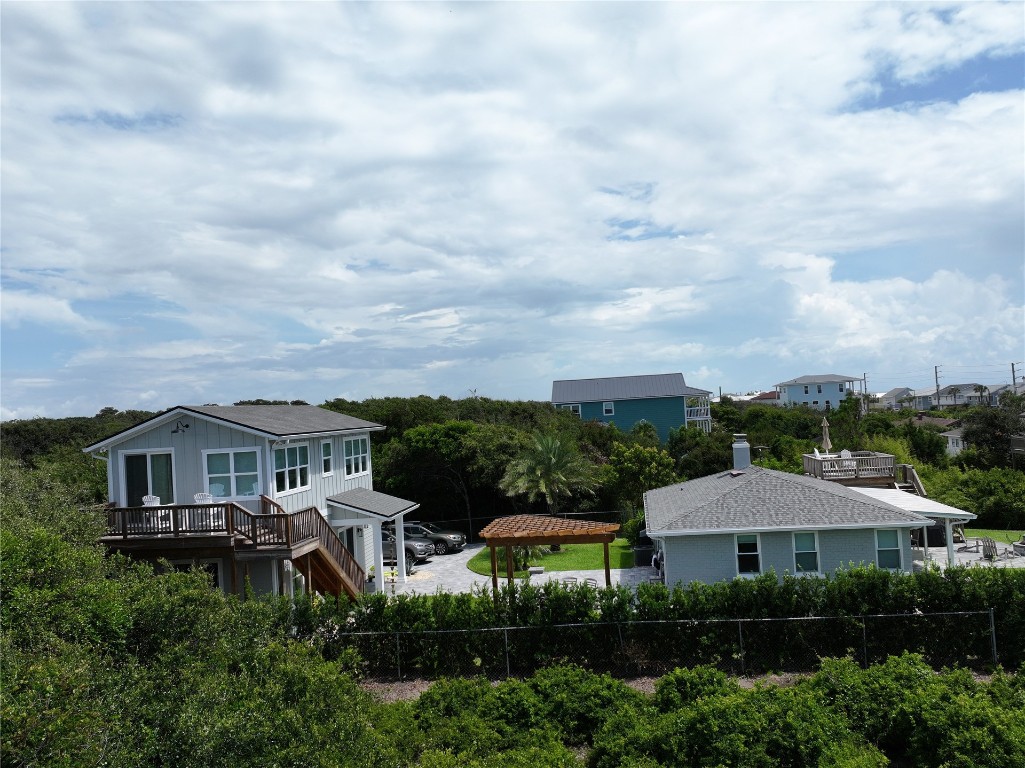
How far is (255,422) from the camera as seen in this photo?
70.4ft

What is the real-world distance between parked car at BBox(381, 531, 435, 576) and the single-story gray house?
12.3 metres

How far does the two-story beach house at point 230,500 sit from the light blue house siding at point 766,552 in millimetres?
9604

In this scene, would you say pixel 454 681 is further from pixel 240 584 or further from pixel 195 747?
pixel 240 584

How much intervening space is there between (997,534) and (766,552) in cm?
1860

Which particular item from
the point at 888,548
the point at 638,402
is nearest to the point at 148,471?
the point at 888,548

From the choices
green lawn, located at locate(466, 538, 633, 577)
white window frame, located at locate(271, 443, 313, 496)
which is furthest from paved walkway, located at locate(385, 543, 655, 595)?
white window frame, located at locate(271, 443, 313, 496)

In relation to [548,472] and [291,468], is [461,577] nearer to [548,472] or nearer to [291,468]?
[291,468]

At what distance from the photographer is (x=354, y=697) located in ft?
29.7

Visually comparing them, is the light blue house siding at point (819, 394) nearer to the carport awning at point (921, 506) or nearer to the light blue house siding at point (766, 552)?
the carport awning at point (921, 506)

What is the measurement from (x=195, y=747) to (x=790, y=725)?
7.80 metres

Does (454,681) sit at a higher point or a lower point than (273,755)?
lower

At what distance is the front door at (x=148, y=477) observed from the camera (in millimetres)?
21375

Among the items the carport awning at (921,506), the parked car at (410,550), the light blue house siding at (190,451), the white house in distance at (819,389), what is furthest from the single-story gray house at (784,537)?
the white house in distance at (819,389)

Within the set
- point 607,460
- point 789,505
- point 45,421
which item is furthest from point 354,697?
point 45,421
